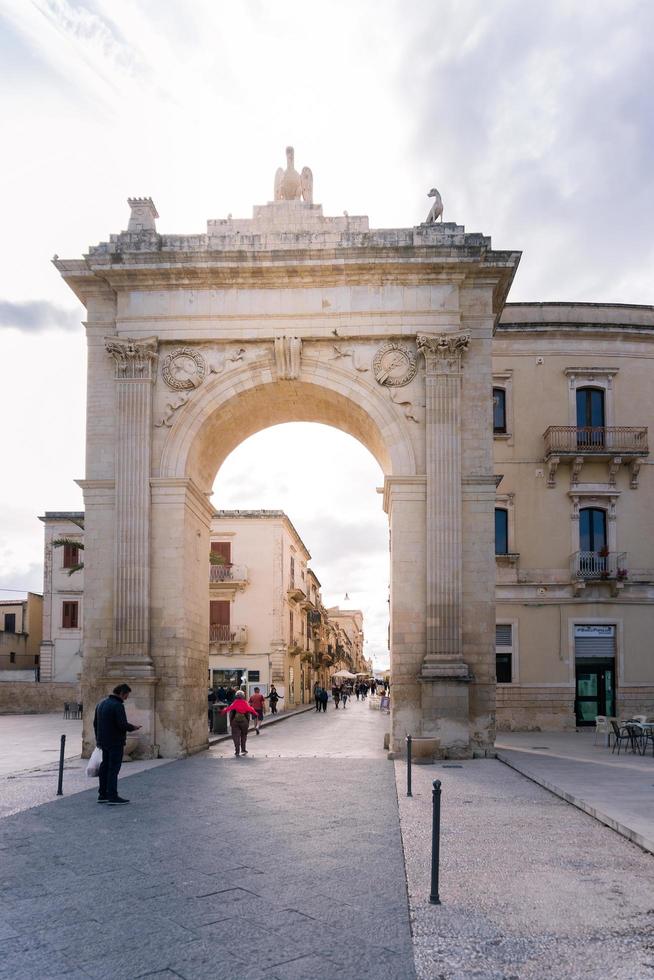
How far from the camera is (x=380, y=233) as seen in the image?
2091 centimetres

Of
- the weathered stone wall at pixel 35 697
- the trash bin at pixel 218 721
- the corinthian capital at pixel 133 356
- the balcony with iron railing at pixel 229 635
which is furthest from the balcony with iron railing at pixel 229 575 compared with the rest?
the corinthian capital at pixel 133 356

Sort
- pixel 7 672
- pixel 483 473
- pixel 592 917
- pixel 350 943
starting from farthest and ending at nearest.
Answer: pixel 7 672, pixel 483 473, pixel 592 917, pixel 350 943

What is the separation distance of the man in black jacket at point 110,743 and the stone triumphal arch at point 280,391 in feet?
20.1

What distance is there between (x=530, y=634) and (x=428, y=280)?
39.5 ft

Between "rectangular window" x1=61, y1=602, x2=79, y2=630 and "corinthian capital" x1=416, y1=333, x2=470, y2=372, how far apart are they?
3339 centimetres

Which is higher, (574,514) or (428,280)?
(428,280)

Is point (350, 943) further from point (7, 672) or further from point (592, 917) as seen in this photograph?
point (7, 672)

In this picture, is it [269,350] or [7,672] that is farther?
[7,672]

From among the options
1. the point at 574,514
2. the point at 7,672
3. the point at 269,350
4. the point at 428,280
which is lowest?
the point at 7,672

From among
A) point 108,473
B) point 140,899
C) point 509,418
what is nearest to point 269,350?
point 108,473

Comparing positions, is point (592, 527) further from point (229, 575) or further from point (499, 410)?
point (229, 575)

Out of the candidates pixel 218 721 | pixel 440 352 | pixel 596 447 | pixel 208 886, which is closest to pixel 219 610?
pixel 218 721

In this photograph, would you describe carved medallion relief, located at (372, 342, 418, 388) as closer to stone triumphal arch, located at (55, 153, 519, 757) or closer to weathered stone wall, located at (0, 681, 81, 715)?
stone triumphal arch, located at (55, 153, 519, 757)

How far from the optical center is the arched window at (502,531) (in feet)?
93.9
